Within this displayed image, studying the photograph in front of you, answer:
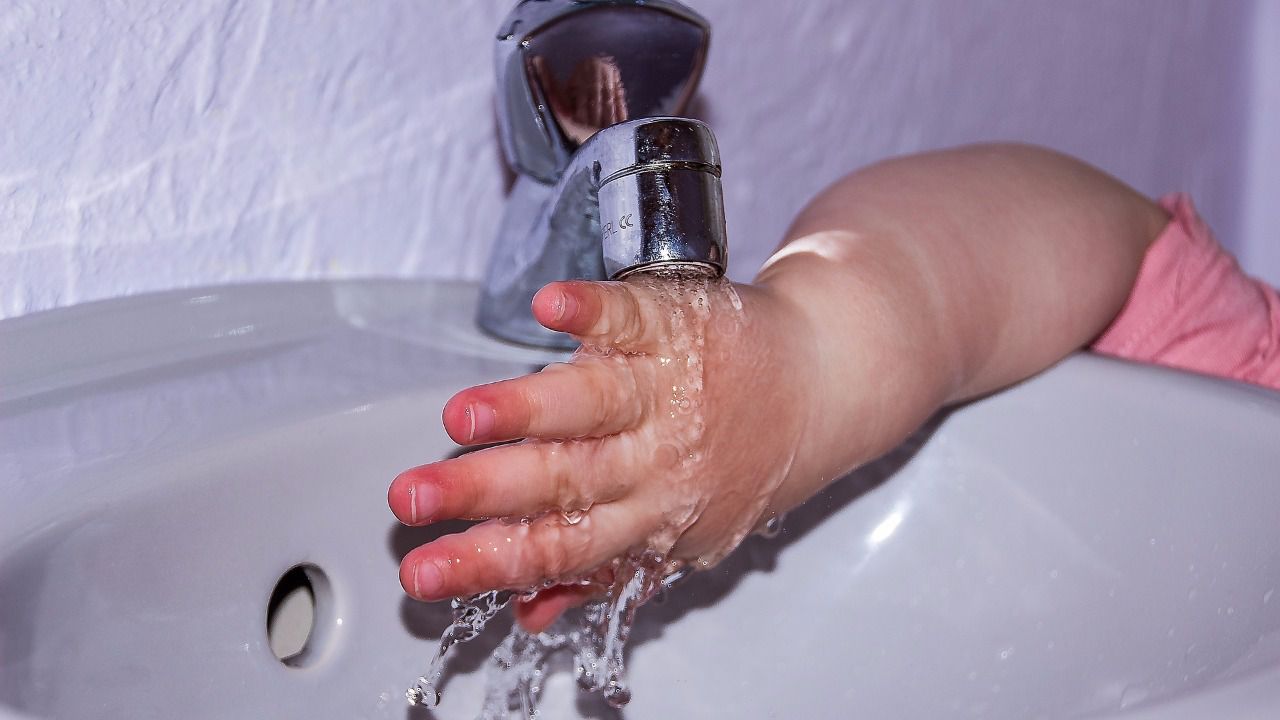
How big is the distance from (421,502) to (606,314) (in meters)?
0.07

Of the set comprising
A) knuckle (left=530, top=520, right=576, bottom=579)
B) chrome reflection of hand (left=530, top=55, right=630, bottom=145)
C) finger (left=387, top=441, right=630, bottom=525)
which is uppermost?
chrome reflection of hand (left=530, top=55, right=630, bottom=145)

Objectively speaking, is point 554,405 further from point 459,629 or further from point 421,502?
point 459,629

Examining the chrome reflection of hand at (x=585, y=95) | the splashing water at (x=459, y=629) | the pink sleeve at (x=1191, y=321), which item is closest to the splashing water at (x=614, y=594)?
the splashing water at (x=459, y=629)

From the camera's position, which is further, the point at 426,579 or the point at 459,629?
the point at 459,629

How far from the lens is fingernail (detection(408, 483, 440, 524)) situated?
0.26 m

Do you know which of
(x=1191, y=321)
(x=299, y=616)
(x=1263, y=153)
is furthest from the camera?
(x=1263, y=153)

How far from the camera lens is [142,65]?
42 centimetres

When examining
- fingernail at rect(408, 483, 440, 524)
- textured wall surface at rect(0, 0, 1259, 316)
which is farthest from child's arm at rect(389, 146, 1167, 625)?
textured wall surface at rect(0, 0, 1259, 316)

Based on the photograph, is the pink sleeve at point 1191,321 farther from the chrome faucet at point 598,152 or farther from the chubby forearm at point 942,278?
the chrome faucet at point 598,152

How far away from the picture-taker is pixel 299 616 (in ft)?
1.23

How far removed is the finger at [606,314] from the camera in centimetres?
27

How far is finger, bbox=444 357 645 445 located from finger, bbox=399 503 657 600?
0.09 feet

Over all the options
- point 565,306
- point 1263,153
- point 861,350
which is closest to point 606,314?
point 565,306

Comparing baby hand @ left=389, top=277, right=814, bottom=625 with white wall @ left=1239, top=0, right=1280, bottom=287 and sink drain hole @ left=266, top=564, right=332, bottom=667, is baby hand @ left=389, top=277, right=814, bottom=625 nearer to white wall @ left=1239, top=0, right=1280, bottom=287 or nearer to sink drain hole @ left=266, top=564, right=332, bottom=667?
sink drain hole @ left=266, top=564, right=332, bottom=667
